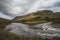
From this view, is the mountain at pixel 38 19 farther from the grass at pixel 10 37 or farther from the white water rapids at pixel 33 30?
the grass at pixel 10 37

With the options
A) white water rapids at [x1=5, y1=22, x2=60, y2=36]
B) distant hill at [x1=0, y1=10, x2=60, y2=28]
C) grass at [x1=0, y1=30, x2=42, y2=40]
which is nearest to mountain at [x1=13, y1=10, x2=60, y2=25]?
distant hill at [x1=0, y1=10, x2=60, y2=28]

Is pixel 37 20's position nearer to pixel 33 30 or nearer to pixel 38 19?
pixel 38 19

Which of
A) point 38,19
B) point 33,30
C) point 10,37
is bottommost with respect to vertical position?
point 10,37

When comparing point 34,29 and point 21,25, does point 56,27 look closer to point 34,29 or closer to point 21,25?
point 34,29

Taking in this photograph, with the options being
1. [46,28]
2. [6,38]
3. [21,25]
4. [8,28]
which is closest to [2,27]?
[8,28]

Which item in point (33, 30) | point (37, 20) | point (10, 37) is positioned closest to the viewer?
point (10, 37)

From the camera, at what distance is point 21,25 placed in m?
11.8

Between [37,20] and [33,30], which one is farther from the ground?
[37,20]

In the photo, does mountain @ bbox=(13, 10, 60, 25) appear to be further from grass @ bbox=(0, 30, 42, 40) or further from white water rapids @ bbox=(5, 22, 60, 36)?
grass @ bbox=(0, 30, 42, 40)

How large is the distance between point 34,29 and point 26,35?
1.08m

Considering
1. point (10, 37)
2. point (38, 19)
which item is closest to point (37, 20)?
point (38, 19)

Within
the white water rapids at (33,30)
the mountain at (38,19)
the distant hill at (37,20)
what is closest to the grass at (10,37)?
the white water rapids at (33,30)

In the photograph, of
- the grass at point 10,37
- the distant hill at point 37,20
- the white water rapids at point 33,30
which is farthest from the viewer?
the distant hill at point 37,20

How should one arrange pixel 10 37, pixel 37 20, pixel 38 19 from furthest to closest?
1. pixel 38 19
2. pixel 37 20
3. pixel 10 37
